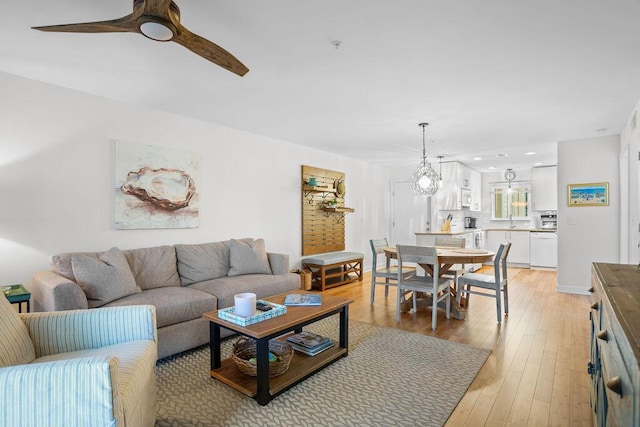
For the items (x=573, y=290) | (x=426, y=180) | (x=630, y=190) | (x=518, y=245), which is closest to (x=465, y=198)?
(x=518, y=245)

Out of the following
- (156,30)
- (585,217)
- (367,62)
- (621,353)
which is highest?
(367,62)

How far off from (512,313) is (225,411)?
3.48 metres

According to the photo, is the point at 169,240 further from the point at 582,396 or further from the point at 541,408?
the point at 582,396

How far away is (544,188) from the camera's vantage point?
753cm

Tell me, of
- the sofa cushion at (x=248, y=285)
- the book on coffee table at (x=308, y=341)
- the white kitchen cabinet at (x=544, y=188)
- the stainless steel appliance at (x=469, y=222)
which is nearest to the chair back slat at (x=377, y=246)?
the sofa cushion at (x=248, y=285)

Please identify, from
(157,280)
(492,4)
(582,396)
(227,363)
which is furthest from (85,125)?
(582,396)

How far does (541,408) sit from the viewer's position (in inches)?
80.3

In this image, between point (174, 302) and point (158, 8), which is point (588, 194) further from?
point (158, 8)

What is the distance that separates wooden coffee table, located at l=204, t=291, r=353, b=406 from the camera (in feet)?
6.68

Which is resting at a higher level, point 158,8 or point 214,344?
point 158,8

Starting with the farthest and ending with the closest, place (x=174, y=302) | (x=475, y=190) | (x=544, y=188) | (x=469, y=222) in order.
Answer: (x=475, y=190)
(x=469, y=222)
(x=544, y=188)
(x=174, y=302)

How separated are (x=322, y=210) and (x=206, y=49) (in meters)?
4.06

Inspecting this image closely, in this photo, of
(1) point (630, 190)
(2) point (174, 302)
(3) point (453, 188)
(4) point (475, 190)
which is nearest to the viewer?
(2) point (174, 302)

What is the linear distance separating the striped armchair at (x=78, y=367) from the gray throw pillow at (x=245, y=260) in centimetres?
192
